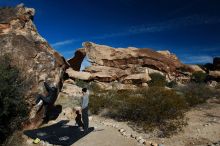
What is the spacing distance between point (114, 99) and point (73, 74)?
64.2ft

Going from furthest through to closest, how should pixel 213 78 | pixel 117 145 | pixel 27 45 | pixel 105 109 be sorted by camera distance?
pixel 213 78, pixel 105 109, pixel 27 45, pixel 117 145

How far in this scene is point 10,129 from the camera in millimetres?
10570

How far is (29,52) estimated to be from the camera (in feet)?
44.6

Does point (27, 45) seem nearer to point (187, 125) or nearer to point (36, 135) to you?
point (36, 135)

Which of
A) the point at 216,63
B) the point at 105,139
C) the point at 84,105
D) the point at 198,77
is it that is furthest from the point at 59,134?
the point at 216,63

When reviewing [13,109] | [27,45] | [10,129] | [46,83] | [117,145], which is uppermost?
[27,45]

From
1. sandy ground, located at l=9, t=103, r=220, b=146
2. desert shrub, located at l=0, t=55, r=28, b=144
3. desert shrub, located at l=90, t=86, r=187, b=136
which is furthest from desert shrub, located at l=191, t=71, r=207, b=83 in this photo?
desert shrub, located at l=0, t=55, r=28, b=144

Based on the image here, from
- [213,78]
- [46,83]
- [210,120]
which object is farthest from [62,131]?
[213,78]

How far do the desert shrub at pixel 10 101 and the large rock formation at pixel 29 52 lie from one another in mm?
1560

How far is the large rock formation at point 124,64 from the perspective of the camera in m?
41.0

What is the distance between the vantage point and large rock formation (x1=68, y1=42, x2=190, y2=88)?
134 ft

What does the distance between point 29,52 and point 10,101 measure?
4.01m

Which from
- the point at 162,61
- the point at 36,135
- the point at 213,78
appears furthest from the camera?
the point at 162,61

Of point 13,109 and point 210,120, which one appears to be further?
point 210,120
